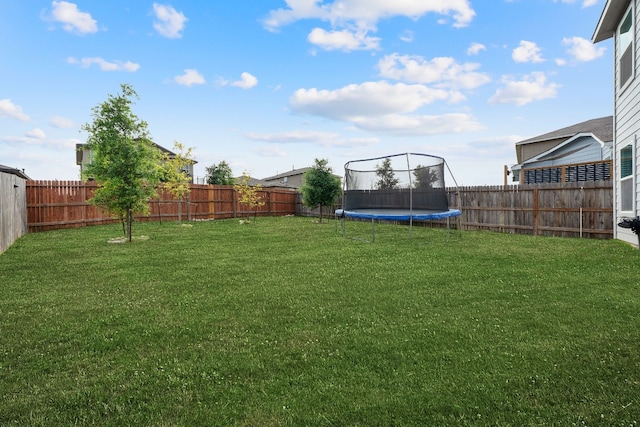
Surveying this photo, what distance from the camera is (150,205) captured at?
14812 millimetres

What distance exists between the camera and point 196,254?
21.2ft

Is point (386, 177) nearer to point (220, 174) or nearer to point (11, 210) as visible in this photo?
point (11, 210)

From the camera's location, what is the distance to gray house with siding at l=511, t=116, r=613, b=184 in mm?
12092

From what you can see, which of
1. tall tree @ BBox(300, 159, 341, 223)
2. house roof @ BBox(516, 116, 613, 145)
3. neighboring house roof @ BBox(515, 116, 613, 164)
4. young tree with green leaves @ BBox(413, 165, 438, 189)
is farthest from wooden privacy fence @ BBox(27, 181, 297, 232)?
house roof @ BBox(516, 116, 613, 145)

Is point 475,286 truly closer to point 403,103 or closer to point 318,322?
point 318,322

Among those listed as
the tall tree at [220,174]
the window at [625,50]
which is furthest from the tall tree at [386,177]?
the tall tree at [220,174]

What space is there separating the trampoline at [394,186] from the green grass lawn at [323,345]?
4664 mm

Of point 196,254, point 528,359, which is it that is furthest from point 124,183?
point 528,359

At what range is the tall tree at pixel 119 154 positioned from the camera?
8.02 metres

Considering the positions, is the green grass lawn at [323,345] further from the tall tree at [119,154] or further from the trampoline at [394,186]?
the trampoline at [394,186]

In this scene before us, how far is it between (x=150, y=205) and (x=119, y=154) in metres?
7.15

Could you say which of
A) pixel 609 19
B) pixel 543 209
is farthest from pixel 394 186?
pixel 609 19

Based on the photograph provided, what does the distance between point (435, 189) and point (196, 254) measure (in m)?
6.27

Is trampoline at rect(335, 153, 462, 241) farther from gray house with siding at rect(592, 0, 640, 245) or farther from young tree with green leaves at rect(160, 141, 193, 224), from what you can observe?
young tree with green leaves at rect(160, 141, 193, 224)
